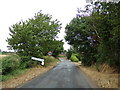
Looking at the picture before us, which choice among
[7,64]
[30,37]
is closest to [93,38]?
[30,37]

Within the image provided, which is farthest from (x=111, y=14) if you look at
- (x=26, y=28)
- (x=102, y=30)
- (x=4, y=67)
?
(x=26, y=28)

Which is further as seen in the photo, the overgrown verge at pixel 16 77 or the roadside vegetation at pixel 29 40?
the roadside vegetation at pixel 29 40

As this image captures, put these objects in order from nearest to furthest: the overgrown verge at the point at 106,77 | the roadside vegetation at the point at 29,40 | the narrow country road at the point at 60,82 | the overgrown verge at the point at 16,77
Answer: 1. the narrow country road at the point at 60,82
2. the overgrown verge at the point at 106,77
3. the overgrown verge at the point at 16,77
4. the roadside vegetation at the point at 29,40

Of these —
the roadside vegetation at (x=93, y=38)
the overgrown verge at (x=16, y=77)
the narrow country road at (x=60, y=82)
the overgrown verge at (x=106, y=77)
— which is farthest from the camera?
the roadside vegetation at (x=93, y=38)

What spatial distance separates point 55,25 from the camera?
2906 centimetres

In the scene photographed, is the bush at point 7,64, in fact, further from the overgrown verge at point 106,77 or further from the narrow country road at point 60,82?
the overgrown verge at point 106,77

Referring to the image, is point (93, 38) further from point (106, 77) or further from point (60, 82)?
point (60, 82)

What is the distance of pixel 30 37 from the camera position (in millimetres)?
21609

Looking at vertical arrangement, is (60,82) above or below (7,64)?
below

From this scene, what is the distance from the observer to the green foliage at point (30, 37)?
2148 cm

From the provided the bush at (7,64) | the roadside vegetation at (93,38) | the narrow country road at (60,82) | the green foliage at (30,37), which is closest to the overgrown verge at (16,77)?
the bush at (7,64)

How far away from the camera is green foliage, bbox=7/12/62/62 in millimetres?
21484

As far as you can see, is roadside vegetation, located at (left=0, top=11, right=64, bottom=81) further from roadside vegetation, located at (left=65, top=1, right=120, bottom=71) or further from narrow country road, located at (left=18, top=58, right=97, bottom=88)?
narrow country road, located at (left=18, top=58, right=97, bottom=88)

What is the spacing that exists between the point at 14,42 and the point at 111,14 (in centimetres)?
1561
